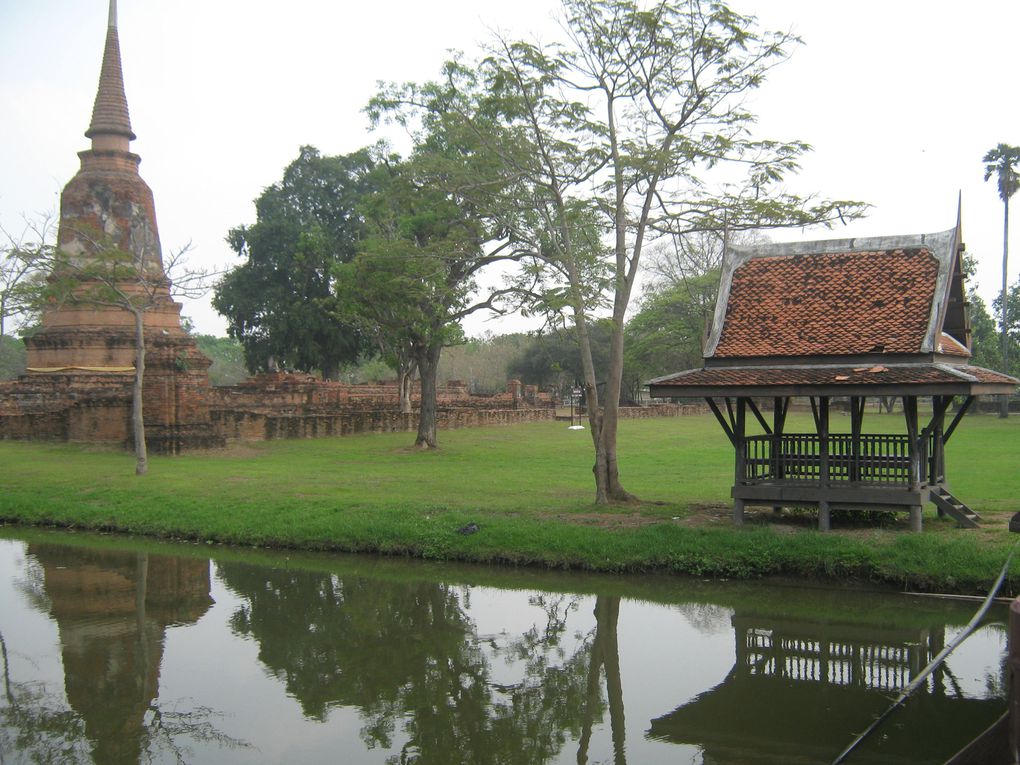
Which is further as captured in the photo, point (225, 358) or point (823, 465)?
point (225, 358)

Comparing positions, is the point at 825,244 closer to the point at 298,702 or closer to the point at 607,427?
the point at 607,427

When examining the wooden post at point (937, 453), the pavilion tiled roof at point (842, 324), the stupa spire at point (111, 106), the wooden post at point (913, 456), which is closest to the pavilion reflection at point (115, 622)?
the pavilion tiled roof at point (842, 324)

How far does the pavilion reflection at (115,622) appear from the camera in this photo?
7.46 meters

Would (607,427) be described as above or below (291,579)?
above

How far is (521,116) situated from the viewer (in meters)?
14.5

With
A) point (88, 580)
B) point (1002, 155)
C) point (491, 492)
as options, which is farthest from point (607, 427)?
point (1002, 155)

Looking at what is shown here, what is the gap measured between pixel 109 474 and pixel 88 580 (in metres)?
6.54

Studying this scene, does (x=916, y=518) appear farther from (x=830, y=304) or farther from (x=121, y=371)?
(x=121, y=371)

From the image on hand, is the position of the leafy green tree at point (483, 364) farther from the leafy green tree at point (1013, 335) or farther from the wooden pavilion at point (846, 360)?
the wooden pavilion at point (846, 360)

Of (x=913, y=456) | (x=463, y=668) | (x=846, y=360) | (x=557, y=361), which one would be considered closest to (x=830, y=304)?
(x=846, y=360)

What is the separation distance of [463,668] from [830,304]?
7.46 metres

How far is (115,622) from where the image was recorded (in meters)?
10.3

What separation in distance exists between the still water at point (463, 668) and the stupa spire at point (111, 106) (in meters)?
19.4

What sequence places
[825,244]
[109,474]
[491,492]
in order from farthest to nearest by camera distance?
[109,474]
[491,492]
[825,244]
